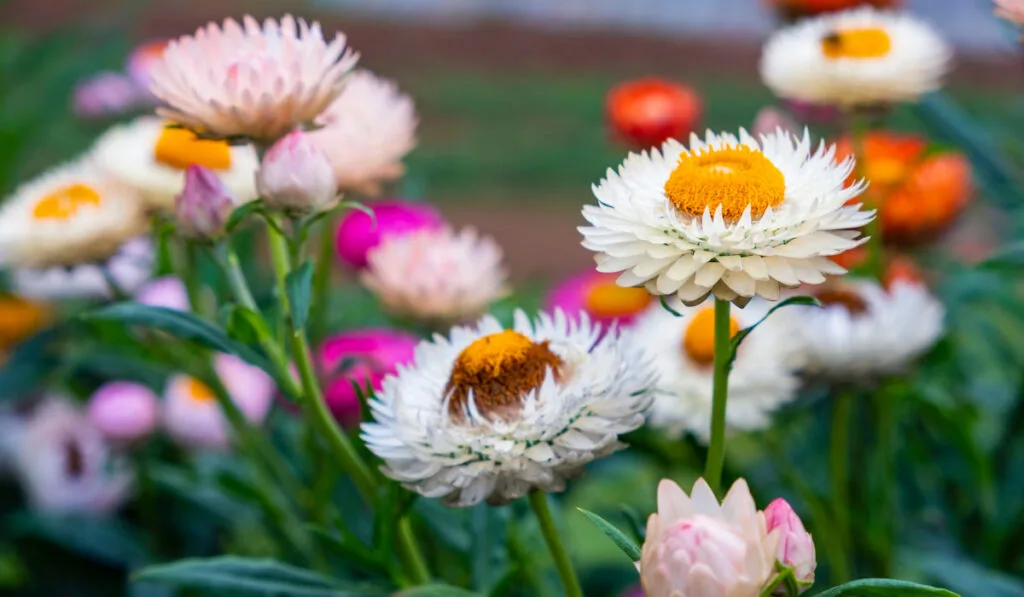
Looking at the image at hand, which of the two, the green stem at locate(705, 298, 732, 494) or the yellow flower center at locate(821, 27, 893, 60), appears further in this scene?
the yellow flower center at locate(821, 27, 893, 60)

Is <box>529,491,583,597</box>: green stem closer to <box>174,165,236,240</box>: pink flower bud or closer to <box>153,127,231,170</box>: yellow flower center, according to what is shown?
<box>174,165,236,240</box>: pink flower bud

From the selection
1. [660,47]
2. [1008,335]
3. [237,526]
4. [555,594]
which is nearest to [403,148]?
[555,594]

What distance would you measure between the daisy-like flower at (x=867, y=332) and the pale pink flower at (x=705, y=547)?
1.49ft

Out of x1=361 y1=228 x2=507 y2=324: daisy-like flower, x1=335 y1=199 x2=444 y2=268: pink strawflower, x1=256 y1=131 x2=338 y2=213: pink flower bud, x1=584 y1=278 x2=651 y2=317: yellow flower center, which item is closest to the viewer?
x1=256 y1=131 x2=338 y2=213: pink flower bud

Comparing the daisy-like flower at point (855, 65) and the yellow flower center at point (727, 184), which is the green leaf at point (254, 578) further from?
the daisy-like flower at point (855, 65)

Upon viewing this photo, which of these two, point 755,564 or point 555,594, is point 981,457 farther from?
point 755,564

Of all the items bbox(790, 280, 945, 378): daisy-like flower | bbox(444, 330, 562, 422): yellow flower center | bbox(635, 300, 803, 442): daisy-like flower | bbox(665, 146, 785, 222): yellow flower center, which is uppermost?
bbox(665, 146, 785, 222): yellow flower center

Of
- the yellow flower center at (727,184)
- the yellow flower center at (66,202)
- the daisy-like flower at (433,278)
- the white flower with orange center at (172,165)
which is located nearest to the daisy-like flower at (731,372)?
the daisy-like flower at (433,278)

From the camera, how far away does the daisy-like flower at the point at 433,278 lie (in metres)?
1.07

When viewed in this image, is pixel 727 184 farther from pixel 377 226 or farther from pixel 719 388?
pixel 377 226

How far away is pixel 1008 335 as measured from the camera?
58.6 inches

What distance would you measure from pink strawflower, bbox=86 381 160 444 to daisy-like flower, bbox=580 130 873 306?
0.80 metres

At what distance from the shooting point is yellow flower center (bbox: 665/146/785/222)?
0.63 metres

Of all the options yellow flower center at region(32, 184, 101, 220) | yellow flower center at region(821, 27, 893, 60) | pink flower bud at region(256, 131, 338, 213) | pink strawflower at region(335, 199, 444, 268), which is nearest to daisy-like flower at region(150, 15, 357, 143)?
pink flower bud at region(256, 131, 338, 213)
